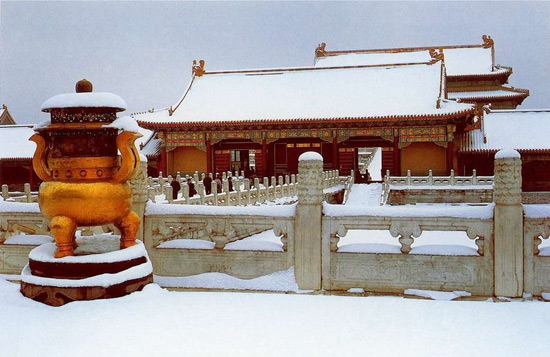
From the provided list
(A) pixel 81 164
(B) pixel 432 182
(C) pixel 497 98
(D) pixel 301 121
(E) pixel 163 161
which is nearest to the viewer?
(A) pixel 81 164

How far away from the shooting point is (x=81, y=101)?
15.0 feet

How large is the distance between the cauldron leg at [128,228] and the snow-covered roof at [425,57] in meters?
31.3

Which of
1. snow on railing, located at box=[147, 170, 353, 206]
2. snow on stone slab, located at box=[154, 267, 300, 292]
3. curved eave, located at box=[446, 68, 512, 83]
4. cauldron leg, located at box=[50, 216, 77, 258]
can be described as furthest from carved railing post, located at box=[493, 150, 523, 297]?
curved eave, located at box=[446, 68, 512, 83]

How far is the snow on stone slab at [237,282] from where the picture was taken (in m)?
5.40

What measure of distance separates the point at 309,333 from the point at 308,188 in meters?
1.82

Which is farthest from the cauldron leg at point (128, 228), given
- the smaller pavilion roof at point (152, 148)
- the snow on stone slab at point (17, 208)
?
the smaller pavilion roof at point (152, 148)

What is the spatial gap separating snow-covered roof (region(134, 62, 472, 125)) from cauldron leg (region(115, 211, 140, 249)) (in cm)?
1910

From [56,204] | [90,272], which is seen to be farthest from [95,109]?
[90,272]

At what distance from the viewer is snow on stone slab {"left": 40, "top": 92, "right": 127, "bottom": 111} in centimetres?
456

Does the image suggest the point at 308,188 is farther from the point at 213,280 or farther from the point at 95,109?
the point at 95,109

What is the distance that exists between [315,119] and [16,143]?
16000 millimetres

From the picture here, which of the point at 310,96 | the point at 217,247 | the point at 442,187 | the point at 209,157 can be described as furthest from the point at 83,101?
the point at 310,96

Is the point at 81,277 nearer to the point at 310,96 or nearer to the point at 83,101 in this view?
the point at 83,101

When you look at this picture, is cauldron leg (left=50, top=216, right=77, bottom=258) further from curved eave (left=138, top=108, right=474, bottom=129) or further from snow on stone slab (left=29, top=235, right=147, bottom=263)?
curved eave (left=138, top=108, right=474, bottom=129)
